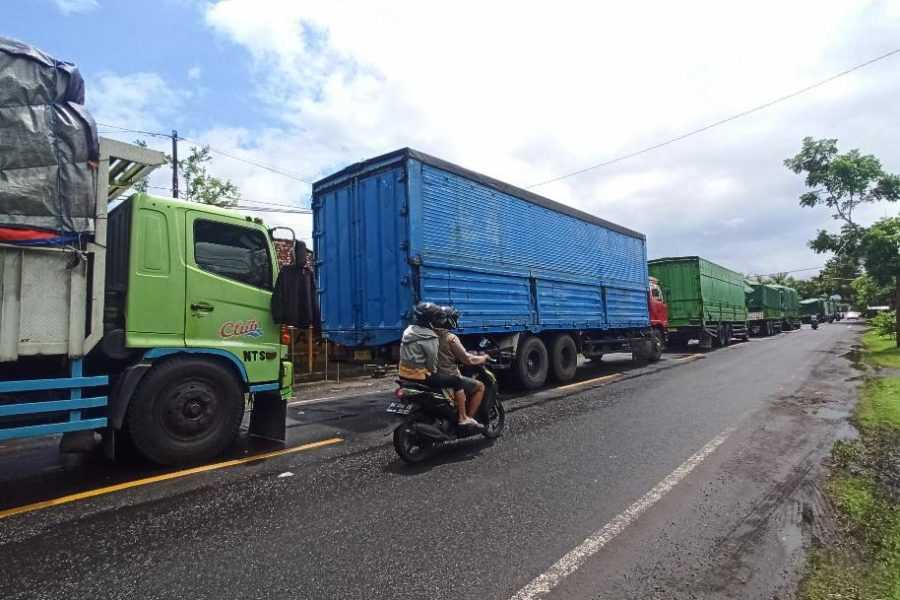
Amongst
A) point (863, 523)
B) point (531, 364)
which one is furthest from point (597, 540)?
point (531, 364)

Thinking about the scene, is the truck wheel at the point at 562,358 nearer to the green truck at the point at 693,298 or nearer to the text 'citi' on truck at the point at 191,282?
the text 'citi' on truck at the point at 191,282

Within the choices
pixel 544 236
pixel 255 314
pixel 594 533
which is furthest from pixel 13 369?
pixel 544 236

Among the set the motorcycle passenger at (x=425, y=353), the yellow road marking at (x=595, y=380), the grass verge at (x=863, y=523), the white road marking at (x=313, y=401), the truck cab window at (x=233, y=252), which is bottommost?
the grass verge at (x=863, y=523)

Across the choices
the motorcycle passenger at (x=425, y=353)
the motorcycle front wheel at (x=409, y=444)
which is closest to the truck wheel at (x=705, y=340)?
the motorcycle passenger at (x=425, y=353)

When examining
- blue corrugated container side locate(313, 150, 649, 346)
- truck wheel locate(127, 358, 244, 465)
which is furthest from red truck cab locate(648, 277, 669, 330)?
truck wheel locate(127, 358, 244, 465)

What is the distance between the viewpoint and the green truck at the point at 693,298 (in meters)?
18.1

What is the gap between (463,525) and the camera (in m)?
3.28

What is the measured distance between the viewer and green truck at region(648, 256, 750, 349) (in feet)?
59.2

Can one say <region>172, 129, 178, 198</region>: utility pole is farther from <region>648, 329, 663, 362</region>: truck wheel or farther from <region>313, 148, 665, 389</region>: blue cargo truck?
<region>648, 329, 663, 362</region>: truck wheel

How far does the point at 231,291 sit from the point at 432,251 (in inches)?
122

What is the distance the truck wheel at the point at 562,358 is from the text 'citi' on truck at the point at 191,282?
67 centimetres

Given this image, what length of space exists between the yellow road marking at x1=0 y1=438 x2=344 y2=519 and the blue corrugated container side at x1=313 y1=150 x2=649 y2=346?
2.39 metres

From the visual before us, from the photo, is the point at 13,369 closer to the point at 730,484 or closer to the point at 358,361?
the point at 358,361

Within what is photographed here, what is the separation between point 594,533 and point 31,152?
491 cm
